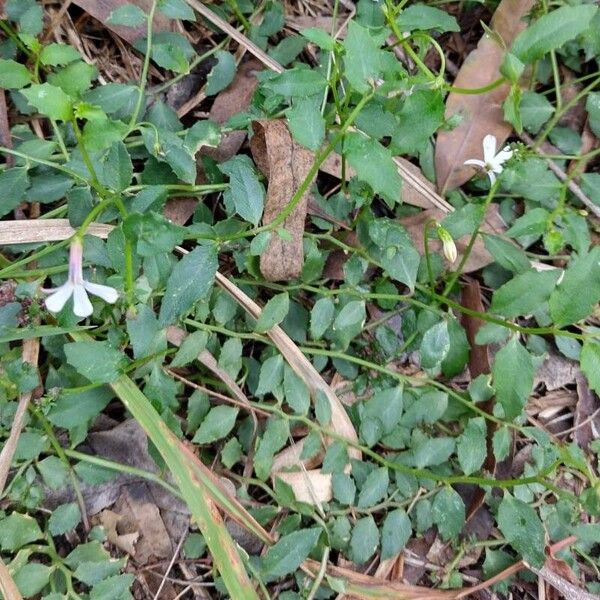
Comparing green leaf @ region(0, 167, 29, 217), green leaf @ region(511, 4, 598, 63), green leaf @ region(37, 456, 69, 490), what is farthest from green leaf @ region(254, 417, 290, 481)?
green leaf @ region(511, 4, 598, 63)

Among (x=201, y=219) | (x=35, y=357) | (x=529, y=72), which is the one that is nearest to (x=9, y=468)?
(x=35, y=357)

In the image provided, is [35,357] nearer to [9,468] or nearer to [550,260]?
[9,468]

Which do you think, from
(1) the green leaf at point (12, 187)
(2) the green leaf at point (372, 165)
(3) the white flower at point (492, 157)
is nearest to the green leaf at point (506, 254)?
(3) the white flower at point (492, 157)

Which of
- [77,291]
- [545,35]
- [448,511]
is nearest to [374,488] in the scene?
[448,511]

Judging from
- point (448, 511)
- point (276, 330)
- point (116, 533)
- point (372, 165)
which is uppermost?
point (372, 165)

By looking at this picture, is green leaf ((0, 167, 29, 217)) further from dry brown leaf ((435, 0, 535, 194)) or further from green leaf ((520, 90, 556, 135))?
green leaf ((520, 90, 556, 135))

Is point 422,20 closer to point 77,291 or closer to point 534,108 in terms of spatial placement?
point 534,108

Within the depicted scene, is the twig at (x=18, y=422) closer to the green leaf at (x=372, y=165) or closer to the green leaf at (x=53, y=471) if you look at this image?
the green leaf at (x=53, y=471)
